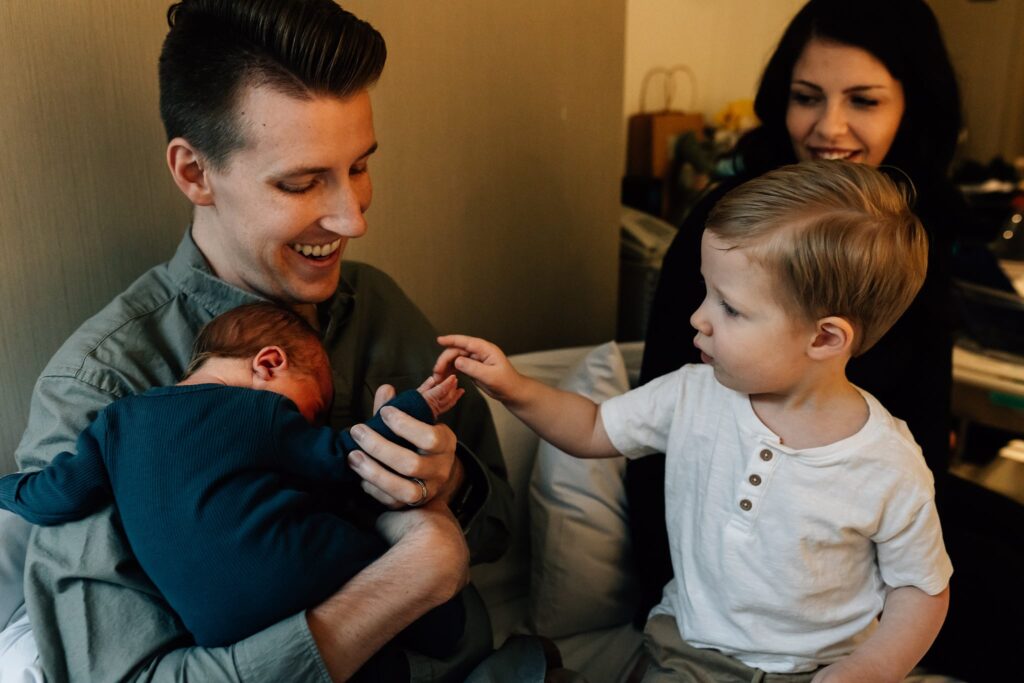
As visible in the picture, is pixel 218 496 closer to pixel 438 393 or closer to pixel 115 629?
pixel 115 629

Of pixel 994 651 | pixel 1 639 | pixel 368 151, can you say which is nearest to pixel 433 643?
pixel 1 639

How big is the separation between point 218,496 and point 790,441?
2.43ft

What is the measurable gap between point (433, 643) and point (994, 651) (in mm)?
996

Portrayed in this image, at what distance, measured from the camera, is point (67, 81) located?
52.8 inches

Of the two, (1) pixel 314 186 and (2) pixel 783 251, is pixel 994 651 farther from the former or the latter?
(1) pixel 314 186

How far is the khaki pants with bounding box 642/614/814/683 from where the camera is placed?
1.24 m

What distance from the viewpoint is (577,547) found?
1598 millimetres

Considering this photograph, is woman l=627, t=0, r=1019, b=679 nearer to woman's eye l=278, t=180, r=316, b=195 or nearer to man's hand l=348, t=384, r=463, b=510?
man's hand l=348, t=384, r=463, b=510

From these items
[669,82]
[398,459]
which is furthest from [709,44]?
[398,459]

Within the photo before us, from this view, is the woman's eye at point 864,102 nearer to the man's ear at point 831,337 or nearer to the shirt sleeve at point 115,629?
the man's ear at point 831,337

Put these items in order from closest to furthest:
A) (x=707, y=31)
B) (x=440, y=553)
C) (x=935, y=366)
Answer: (x=440, y=553)
(x=935, y=366)
(x=707, y=31)

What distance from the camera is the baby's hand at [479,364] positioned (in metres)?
1.22

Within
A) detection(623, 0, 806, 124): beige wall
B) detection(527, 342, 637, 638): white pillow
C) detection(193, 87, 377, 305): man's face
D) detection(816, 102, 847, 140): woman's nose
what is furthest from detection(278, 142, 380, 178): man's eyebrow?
detection(623, 0, 806, 124): beige wall

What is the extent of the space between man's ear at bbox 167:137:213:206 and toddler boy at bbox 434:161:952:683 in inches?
16.1
